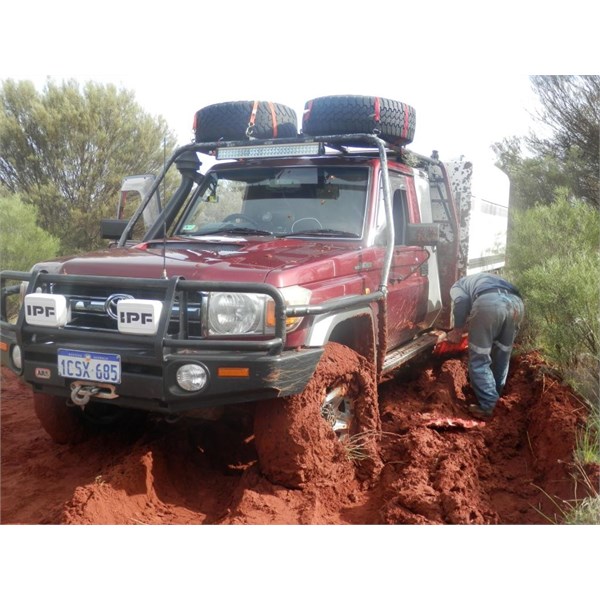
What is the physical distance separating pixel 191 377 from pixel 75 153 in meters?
5.74

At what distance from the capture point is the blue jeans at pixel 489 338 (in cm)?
497

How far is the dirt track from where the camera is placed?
3062 millimetres

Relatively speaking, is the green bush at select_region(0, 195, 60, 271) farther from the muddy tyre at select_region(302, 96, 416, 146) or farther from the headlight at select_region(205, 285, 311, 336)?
the headlight at select_region(205, 285, 311, 336)

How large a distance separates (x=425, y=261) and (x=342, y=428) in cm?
202

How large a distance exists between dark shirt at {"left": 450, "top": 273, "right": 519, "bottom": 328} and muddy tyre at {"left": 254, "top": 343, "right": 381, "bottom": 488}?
5.71ft

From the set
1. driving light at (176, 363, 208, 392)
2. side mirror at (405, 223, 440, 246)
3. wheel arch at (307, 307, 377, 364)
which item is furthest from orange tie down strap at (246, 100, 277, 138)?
driving light at (176, 363, 208, 392)

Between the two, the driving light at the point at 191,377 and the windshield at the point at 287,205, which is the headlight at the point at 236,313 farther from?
the windshield at the point at 287,205

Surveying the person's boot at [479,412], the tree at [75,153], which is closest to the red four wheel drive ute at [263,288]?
the person's boot at [479,412]

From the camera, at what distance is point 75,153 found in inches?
301

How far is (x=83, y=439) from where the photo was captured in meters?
3.99

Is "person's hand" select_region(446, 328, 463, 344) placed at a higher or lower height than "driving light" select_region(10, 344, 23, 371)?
lower

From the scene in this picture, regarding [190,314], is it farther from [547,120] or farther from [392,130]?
[547,120]

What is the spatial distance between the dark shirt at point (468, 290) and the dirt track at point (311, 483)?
2.95 ft

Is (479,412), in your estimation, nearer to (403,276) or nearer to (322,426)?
(403,276)
